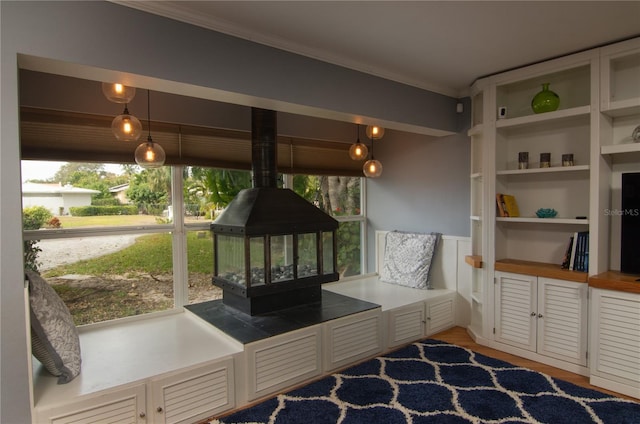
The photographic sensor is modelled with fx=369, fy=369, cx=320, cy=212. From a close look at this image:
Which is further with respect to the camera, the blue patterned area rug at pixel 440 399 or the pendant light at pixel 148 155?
the pendant light at pixel 148 155

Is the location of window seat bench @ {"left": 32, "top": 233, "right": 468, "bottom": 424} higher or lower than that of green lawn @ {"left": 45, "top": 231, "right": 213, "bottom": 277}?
lower

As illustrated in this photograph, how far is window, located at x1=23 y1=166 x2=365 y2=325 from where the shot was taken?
284cm

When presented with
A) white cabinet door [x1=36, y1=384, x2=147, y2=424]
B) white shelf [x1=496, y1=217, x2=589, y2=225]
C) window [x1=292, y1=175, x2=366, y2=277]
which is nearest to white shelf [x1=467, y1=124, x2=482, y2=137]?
white shelf [x1=496, y1=217, x2=589, y2=225]

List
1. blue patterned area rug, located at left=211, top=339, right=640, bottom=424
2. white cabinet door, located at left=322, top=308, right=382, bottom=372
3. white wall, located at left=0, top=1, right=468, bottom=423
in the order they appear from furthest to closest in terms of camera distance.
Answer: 1. white cabinet door, located at left=322, top=308, right=382, bottom=372
2. blue patterned area rug, located at left=211, top=339, right=640, bottom=424
3. white wall, located at left=0, top=1, right=468, bottom=423

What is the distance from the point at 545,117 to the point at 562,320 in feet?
5.38

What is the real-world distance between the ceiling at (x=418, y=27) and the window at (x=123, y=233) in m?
1.55

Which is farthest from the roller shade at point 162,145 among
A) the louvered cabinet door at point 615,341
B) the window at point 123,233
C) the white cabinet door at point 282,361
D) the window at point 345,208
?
the louvered cabinet door at point 615,341

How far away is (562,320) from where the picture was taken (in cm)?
293

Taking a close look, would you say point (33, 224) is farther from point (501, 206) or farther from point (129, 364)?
point (501, 206)

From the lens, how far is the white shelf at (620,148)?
2537 mm

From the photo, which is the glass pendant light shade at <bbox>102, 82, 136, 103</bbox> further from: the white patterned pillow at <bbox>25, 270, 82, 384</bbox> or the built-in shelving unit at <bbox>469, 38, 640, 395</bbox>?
the built-in shelving unit at <bbox>469, 38, 640, 395</bbox>

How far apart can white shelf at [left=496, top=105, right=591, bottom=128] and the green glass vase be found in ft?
0.22

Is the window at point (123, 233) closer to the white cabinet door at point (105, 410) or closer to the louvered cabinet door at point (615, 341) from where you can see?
the white cabinet door at point (105, 410)

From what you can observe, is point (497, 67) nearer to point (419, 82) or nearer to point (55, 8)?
point (419, 82)
